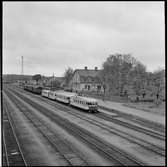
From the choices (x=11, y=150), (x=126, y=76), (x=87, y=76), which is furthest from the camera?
(x=87, y=76)

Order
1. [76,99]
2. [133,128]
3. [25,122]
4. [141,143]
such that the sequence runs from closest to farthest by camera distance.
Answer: [141,143], [133,128], [25,122], [76,99]

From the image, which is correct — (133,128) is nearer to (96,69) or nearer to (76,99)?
(76,99)

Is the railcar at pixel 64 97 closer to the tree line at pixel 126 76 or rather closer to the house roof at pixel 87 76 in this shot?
the tree line at pixel 126 76

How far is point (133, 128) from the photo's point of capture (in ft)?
78.5

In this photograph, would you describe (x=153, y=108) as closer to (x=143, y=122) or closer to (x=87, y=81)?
(x=143, y=122)

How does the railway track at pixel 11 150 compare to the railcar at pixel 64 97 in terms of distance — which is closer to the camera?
the railway track at pixel 11 150

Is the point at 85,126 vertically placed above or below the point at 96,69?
below

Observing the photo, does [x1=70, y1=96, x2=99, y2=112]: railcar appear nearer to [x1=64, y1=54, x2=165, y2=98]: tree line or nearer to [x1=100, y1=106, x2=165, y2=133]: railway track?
[x1=100, y1=106, x2=165, y2=133]: railway track

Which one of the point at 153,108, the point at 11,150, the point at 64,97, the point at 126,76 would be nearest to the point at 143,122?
the point at 153,108

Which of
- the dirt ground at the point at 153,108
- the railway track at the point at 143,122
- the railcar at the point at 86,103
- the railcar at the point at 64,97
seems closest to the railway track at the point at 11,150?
the railway track at the point at 143,122

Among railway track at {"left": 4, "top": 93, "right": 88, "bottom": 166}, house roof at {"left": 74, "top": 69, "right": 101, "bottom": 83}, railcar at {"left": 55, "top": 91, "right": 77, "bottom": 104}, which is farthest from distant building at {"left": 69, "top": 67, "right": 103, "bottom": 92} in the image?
railway track at {"left": 4, "top": 93, "right": 88, "bottom": 166}

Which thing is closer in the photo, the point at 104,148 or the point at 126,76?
the point at 104,148

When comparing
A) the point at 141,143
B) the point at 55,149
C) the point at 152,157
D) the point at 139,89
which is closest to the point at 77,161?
the point at 55,149

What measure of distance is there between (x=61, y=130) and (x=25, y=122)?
6076 millimetres
